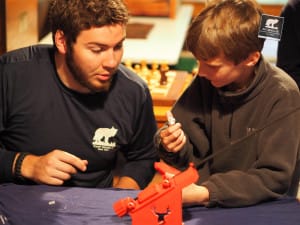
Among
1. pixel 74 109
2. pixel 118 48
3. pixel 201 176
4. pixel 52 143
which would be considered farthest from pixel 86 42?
pixel 201 176

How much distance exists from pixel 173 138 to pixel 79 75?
0.38m

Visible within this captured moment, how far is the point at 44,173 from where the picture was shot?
1.48 metres

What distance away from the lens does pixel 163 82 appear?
2451 millimetres

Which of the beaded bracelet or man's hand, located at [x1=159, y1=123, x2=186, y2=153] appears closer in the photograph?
man's hand, located at [x1=159, y1=123, x2=186, y2=153]

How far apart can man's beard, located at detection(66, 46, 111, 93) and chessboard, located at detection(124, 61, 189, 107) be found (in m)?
0.62

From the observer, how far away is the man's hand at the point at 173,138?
57.2 inches

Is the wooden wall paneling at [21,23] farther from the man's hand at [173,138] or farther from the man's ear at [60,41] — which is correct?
the man's hand at [173,138]

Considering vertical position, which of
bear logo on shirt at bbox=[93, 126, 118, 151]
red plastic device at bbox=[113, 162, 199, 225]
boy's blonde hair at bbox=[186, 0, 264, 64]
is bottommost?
bear logo on shirt at bbox=[93, 126, 118, 151]

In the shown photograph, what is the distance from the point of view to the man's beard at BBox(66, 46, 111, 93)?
167 centimetres

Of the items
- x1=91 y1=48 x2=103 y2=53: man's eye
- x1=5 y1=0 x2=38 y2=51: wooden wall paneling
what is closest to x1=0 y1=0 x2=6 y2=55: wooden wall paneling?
x1=5 y1=0 x2=38 y2=51: wooden wall paneling

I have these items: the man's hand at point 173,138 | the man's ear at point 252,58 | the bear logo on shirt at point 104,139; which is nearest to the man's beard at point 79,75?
the bear logo on shirt at point 104,139

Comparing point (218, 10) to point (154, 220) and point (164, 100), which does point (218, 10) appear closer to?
point (154, 220)

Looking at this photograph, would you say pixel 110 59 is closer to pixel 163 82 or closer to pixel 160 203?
pixel 160 203

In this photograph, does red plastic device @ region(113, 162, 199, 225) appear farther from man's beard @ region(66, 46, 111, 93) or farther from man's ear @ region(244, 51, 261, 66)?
man's beard @ region(66, 46, 111, 93)
